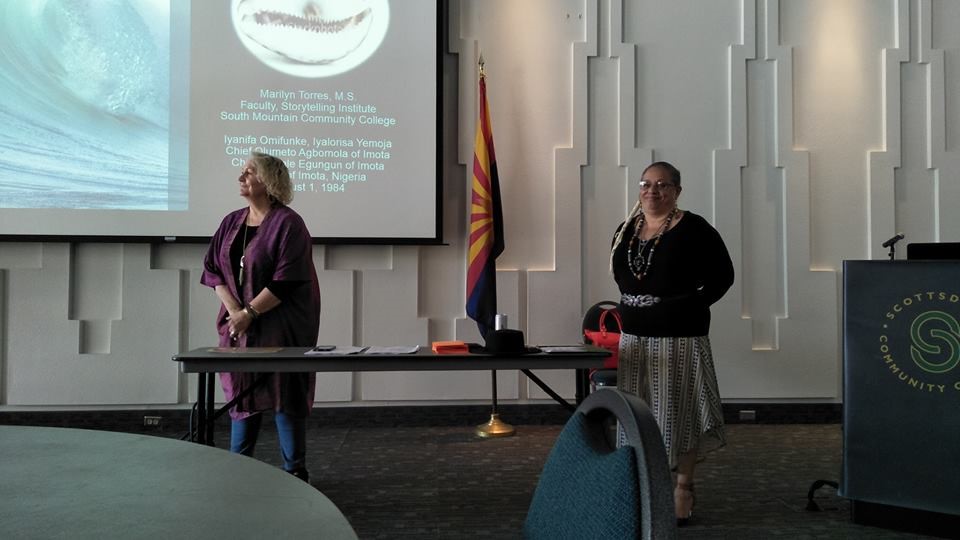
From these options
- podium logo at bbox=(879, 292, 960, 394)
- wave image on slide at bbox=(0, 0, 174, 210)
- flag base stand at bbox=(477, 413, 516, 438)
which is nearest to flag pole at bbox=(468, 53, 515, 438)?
flag base stand at bbox=(477, 413, 516, 438)

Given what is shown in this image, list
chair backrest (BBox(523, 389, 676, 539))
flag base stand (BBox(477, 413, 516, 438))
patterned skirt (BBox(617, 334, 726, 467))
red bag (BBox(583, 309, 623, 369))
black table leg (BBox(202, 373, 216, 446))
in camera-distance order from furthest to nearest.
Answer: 1. flag base stand (BBox(477, 413, 516, 438))
2. red bag (BBox(583, 309, 623, 369))
3. black table leg (BBox(202, 373, 216, 446))
4. patterned skirt (BBox(617, 334, 726, 467))
5. chair backrest (BBox(523, 389, 676, 539))

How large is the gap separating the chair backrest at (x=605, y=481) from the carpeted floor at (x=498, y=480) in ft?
5.61

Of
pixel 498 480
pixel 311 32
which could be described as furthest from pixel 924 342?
pixel 311 32

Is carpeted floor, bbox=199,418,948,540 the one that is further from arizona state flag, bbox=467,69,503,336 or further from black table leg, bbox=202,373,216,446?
arizona state flag, bbox=467,69,503,336

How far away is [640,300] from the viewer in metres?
2.43

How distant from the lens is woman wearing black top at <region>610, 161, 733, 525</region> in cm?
236

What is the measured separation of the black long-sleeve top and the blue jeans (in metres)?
1.47

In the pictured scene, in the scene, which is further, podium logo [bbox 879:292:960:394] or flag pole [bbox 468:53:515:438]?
flag pole [bbox 468:53:515:438]

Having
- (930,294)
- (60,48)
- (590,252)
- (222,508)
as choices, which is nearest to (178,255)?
(60,48)

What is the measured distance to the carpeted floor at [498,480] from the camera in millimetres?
2393

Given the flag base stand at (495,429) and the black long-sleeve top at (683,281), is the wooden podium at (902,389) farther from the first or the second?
the flag base stand at (495,429)

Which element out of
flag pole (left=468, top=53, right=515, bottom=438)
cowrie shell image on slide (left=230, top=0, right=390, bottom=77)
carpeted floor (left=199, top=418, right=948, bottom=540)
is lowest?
carpeted floor (left=199, top=418, right=948, bottom=540)

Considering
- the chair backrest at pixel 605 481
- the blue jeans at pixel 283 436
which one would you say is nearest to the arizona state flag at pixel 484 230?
the blue jeans at pixel 283 436

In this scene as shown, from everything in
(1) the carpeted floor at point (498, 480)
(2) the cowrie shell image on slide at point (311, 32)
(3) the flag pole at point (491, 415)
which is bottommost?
(1) the carpeted floor at point (498, 480)
